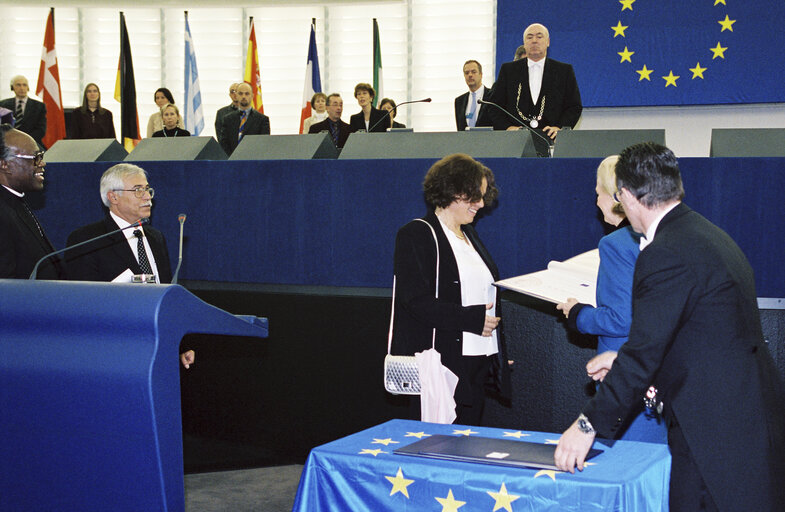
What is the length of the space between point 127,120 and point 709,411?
747 cm

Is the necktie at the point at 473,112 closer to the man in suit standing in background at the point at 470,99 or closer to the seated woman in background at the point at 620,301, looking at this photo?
the man in suit standing in background at the point at 470,99

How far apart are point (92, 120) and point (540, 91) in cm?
527

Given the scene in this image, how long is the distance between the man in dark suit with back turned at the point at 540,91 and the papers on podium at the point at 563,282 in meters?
2.33

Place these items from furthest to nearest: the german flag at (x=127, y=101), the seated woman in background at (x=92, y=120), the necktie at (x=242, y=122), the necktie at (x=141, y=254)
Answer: the seated woman in background at (x=92, y=120) → the german flag at (x=127, y=101) → the necktie at (x=242, y=122) → the necktie at (x=141, y=254)

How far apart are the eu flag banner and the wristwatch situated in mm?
6873

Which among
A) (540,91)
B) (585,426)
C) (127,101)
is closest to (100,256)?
(585,426)

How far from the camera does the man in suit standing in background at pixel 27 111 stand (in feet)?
25.7

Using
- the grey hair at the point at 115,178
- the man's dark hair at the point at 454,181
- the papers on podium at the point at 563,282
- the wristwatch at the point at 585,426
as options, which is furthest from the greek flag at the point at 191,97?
the wristwatch at the point at 585,426

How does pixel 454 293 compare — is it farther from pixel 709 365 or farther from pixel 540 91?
pixel 540 91

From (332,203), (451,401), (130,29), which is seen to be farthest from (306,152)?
(130,29)

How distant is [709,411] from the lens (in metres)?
1.68

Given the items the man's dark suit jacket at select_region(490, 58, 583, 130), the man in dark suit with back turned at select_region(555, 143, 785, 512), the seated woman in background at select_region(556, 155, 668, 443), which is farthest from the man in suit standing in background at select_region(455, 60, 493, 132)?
the man in dark suit with back turned at select_region(555, 143, 785, 512)

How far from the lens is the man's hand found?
1.68 meters

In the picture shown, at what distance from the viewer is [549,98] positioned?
5203 mm
